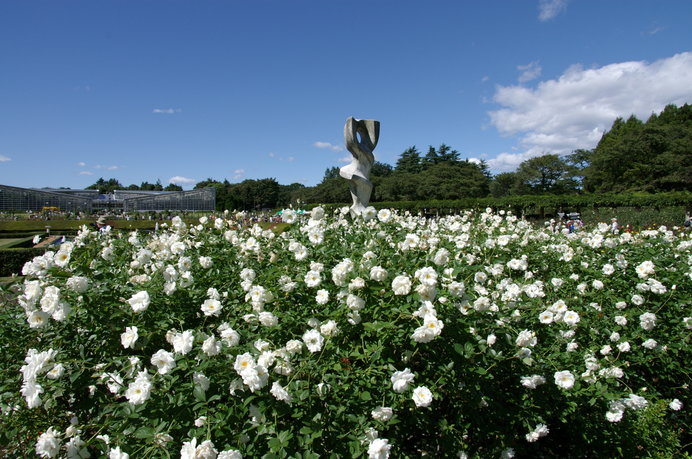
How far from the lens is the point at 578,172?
48.3 m

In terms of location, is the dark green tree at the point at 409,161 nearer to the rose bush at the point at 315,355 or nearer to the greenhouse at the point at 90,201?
the greenhouse at the point at 90,201

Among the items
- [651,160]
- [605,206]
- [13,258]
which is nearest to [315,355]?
[13,258]

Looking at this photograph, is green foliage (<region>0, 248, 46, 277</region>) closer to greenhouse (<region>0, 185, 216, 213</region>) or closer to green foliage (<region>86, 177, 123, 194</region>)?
greenhouse (<region>0, 185, 216, 213</region>)

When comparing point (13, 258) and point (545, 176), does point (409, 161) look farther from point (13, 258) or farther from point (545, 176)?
point (13, 258)

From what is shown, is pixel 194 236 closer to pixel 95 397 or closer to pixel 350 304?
pixel 95 397

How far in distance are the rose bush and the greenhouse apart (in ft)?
202

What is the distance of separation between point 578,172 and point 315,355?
2166 inches

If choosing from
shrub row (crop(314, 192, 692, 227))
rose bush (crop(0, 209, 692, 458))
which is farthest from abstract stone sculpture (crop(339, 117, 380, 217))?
rose bush (crop(0, 209, 692, 458))

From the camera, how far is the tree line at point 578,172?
116ft

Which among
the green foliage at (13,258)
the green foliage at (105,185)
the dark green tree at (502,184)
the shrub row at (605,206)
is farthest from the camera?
the green foliage at (105,185)

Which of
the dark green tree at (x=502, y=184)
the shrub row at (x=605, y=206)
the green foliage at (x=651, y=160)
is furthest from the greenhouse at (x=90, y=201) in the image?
the green foliage at (x=651, y=160)

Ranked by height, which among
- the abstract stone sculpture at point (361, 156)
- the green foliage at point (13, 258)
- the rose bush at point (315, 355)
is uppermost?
the abstract stone sculpture at point (361, 156)

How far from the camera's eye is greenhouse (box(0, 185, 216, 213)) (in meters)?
54.4

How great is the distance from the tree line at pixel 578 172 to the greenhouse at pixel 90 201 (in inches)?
266
